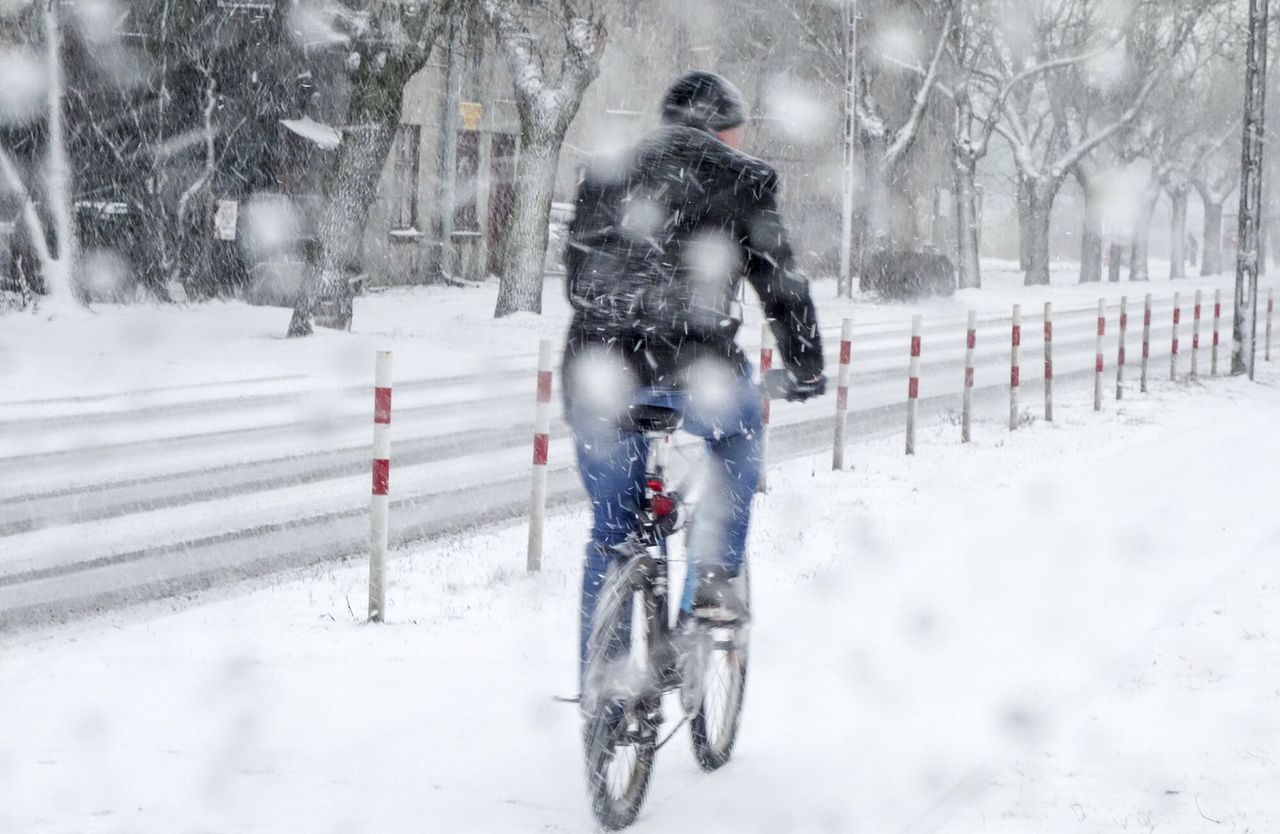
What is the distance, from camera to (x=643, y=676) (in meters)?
4.54

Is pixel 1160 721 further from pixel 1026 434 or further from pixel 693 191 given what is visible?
pixel 1026 434

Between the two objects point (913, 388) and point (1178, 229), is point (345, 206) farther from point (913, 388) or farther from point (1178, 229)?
point (1178, 229)

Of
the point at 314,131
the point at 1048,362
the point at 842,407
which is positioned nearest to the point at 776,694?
the point at 842,407

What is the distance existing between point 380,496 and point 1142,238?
195 feet

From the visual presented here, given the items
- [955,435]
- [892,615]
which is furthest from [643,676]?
[955,435]

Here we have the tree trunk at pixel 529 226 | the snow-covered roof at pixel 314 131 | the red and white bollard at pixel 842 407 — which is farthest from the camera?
the snow-covered roof at pixel 314 131

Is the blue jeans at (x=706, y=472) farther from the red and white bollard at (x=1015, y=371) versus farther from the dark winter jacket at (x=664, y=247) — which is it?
the red and white bollard at (x=1015, y=371)

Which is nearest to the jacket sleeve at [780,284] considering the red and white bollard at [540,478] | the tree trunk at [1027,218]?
the red and white bollard at [540,478]

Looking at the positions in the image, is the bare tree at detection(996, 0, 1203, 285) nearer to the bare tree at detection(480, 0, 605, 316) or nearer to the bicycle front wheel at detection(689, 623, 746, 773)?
the bare tree at detection(480, 0, 605, 316)

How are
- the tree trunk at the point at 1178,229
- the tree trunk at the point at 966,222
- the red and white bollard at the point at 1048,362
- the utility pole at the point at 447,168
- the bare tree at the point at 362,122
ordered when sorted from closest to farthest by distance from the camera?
the red and white bollard at the point at 1048,362, the bare tree at the point at 362,122, the utility pole at the point at 447,168, the tree trunk at the point at 966,222, the tree trunk at the point at 1178,229

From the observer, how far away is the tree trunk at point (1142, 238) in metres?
61.4

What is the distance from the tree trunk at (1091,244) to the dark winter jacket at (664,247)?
52119mm

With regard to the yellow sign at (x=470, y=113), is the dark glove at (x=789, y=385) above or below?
below

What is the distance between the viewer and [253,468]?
11375mm
